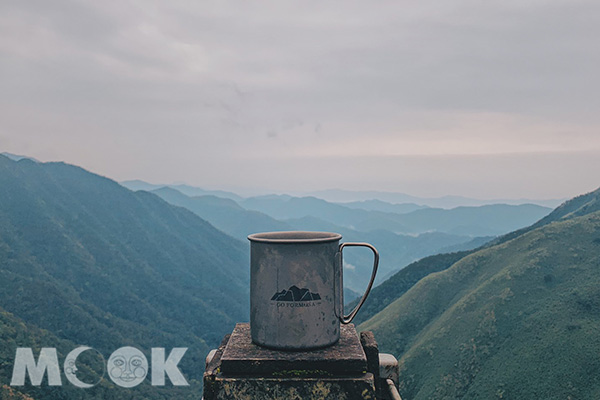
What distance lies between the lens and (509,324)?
2188 inches

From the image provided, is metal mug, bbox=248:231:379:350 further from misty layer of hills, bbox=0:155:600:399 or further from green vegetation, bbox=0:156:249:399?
green vegetation, bbox=0:156:249:399

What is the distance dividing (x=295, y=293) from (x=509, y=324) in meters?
60.0

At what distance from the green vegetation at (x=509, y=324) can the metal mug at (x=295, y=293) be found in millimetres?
47778

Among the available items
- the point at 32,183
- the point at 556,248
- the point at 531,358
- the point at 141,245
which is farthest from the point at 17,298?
the point at 556,248

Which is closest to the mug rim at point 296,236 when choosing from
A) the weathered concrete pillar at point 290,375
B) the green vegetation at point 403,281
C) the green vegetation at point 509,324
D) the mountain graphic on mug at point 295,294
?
the mountain graphic on mug at point 295,294

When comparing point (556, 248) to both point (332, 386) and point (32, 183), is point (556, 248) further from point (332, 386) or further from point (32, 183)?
point (32, 183)

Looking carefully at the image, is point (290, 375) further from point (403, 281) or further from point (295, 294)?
point (403, 281)

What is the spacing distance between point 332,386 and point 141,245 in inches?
6813

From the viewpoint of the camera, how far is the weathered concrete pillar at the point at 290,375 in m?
4.07

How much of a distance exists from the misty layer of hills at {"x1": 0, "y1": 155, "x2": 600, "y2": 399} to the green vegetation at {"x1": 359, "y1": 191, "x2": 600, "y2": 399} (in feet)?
0.62

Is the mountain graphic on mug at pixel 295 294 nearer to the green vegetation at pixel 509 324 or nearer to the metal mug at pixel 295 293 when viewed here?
the metal mug at pixel 295 293

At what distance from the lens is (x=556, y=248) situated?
66875 mm

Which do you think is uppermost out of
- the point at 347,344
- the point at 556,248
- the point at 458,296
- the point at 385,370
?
the point at 347,344

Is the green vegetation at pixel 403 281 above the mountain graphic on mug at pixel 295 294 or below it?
below
